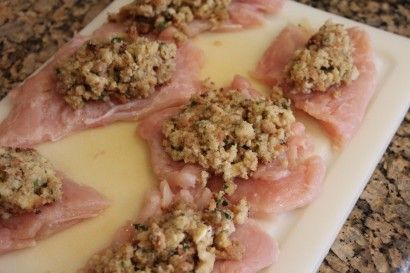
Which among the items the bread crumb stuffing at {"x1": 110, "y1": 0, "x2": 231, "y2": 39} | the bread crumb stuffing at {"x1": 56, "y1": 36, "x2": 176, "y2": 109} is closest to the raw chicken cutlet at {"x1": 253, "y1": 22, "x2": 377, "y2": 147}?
the bread crumb stuffing at {"x1": 110, "y1": 0, "x2": 231, "y2": 39}

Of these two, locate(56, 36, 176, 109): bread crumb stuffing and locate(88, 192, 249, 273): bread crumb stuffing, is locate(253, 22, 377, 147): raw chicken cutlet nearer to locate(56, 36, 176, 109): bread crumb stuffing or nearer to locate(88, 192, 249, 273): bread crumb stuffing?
locate(56, 36, 176, 109): bread crumb stuffing

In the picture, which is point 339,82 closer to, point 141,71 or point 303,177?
point 303,177

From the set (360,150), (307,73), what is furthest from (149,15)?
(360,150)

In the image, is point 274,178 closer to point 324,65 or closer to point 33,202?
point 324,65

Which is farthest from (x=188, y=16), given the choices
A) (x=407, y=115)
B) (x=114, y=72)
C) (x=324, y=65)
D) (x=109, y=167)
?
(x=407, y=115)

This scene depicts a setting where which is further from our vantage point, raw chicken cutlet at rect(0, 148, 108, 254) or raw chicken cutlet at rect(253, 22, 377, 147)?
raw chicken cutlet at rect(253, 22, 377, 147)

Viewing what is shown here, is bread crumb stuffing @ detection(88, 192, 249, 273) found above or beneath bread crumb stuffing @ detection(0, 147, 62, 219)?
beneath
